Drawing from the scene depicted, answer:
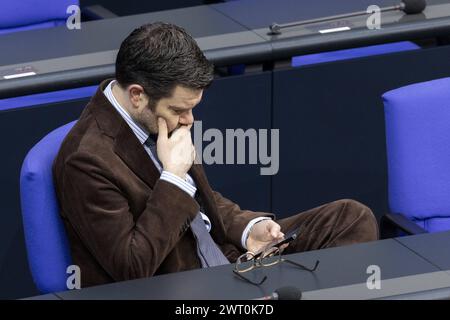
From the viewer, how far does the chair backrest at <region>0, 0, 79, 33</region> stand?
4.12 metres

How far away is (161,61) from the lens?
8.92 ft

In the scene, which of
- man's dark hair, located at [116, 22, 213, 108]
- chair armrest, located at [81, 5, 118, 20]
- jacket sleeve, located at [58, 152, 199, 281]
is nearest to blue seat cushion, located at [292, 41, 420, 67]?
chair armrest, located at [81, 5, 118, 20]

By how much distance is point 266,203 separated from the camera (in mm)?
3686

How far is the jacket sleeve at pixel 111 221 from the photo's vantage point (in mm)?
2656

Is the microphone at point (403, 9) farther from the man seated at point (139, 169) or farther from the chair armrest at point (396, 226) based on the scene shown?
the man seated at point (139, 169)

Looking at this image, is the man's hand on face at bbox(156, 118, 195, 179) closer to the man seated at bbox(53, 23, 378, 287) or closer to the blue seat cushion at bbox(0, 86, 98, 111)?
the man seated at bbox(53, 23, 378, 287)

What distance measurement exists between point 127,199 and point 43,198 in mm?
182

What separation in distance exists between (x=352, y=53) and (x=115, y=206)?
1361mm

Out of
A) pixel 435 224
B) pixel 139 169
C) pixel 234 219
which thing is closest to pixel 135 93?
pixel 139 169

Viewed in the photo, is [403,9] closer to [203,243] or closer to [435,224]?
[435,224]

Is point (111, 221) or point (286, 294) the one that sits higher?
point (111, 221)
